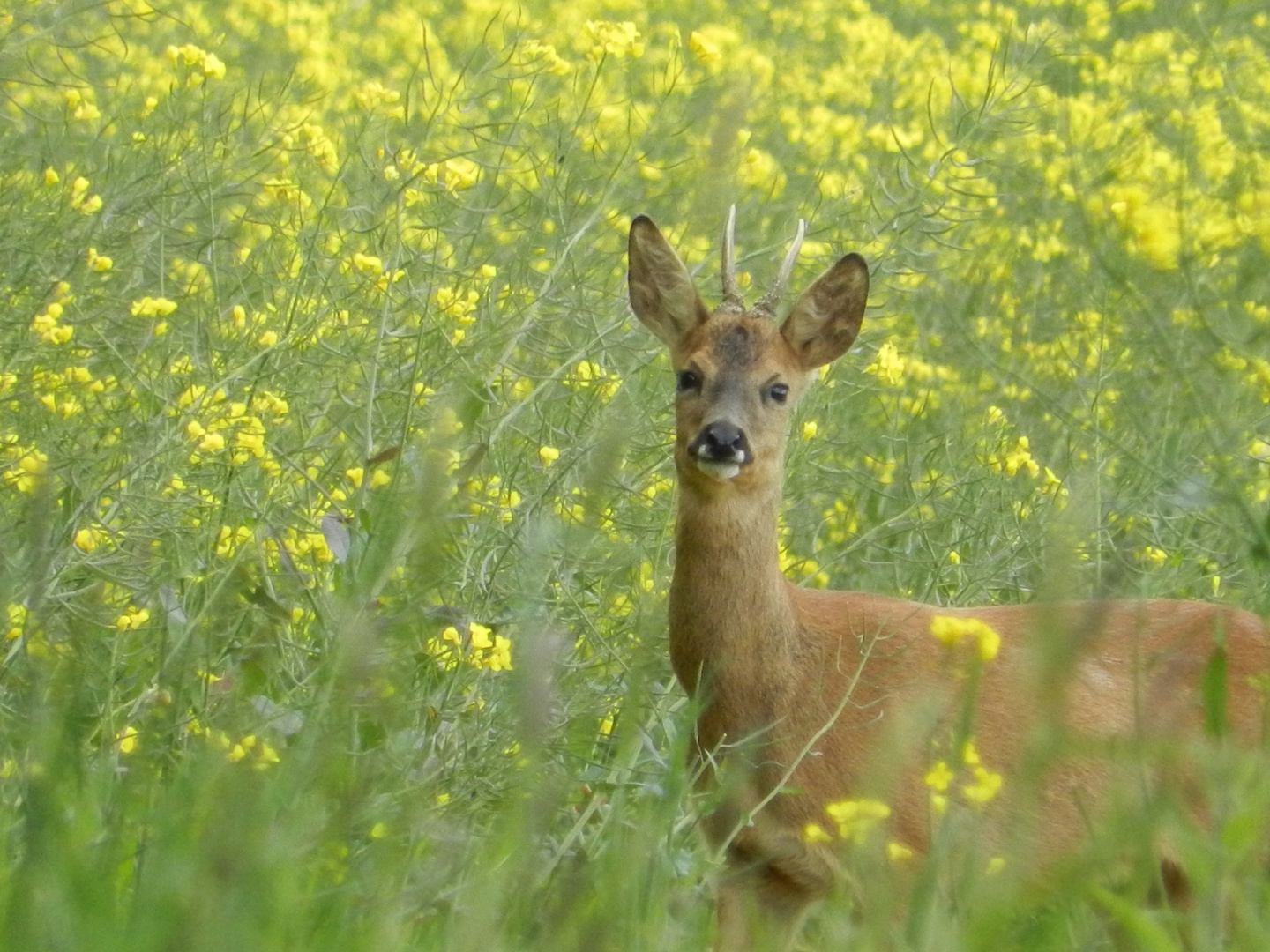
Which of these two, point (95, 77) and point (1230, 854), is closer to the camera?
point (1230, 854)

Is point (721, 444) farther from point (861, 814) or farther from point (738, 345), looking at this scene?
point (861, 814)

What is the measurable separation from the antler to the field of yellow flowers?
18 centimetres

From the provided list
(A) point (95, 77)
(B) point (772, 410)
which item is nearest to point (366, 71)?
(A) point (95, 77)

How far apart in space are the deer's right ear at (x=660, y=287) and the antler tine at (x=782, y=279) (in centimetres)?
16

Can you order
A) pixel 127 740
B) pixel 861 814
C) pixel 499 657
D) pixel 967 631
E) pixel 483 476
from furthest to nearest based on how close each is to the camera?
pixel 483 476, pixel 499 657, pixel 127 740, pixel 967 631, pixel 861 814

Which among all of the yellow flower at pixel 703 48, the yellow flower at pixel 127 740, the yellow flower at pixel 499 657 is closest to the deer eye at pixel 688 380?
the yellow flower at pixel 703 48

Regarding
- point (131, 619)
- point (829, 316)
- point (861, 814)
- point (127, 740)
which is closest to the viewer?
point (861, 814)

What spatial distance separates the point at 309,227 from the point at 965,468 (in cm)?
221

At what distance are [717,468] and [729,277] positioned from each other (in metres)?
0.72

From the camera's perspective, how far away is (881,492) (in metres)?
6.14

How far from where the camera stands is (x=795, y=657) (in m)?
5.22

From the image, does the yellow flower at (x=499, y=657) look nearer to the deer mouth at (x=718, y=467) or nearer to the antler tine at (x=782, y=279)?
the deer mouth at (x=718, y=467)

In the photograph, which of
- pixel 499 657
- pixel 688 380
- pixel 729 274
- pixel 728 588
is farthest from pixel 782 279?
pixel 499 657

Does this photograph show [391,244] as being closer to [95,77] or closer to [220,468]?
[220,468]
